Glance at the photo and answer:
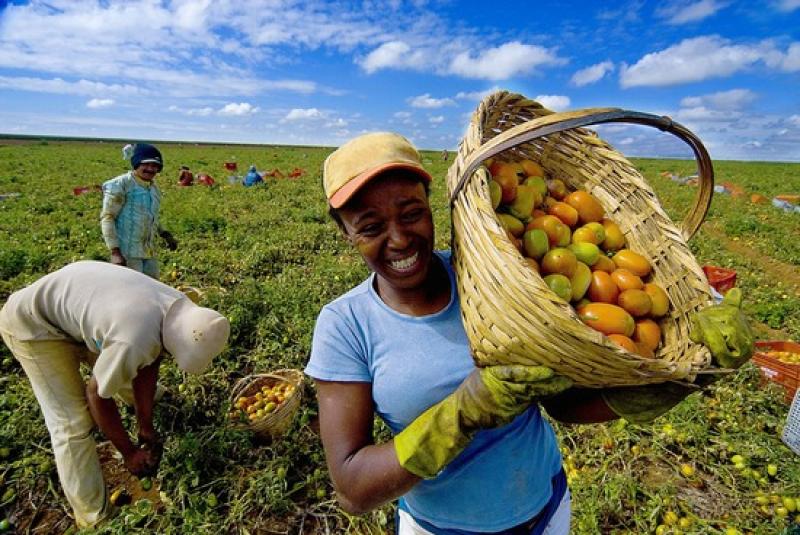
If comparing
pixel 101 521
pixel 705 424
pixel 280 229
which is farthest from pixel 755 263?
pixel 101 521

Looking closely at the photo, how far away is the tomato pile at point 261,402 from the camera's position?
3650 mm

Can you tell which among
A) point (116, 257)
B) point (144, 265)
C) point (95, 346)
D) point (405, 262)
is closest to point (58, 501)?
point (95, 346)

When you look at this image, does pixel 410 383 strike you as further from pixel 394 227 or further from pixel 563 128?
pixel 563 128

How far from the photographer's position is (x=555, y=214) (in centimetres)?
159

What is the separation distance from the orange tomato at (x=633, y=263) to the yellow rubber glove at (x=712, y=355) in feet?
1.00

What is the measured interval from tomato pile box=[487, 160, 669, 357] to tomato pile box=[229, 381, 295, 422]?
280 cm

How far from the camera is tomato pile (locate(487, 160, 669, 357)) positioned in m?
1.32

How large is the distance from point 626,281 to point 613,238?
0.78 feet

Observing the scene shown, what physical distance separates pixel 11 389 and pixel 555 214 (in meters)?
4.94

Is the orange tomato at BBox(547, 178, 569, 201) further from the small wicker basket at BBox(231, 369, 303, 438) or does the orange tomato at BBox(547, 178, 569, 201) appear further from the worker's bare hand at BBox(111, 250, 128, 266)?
the worker's bare hand at BBox(111, 250, 128, 266)

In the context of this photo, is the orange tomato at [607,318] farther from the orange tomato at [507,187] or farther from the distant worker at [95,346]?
the distant worker at [95,346]

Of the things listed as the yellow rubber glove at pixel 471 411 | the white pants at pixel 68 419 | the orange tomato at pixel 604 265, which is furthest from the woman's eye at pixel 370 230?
the white pants at pixel 68 419

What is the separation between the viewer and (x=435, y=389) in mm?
1264

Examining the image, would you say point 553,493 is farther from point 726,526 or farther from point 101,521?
point 101,521
